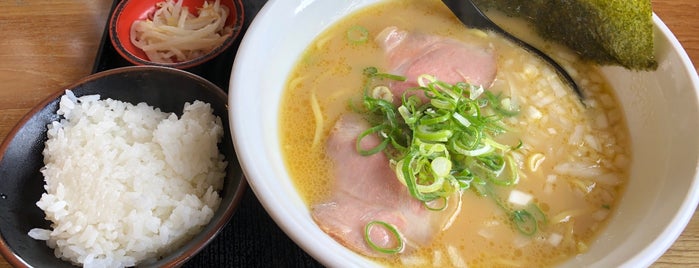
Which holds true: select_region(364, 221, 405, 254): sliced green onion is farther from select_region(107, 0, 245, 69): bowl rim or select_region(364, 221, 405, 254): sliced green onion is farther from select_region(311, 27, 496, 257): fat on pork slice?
select_region(107, 0, 245, 69): bowl rim

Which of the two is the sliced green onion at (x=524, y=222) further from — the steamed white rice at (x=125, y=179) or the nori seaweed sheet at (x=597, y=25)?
the steamed white rice at (x=125, y=179)

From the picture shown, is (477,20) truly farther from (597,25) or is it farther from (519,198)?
(519,198)

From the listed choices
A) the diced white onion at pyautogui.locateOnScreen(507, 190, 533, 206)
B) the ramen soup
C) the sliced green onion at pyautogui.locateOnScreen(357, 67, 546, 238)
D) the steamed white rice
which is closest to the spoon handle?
the ramen soup

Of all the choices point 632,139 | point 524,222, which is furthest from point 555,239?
point 632,139

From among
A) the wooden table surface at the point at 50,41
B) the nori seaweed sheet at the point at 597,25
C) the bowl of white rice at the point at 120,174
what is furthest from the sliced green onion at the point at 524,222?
the wooden table surface at the point at 50,41

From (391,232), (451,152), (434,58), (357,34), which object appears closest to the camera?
(391,232)

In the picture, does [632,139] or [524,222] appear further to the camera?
[632,139]

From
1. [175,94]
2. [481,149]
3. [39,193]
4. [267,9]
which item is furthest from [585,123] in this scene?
[39,193]
